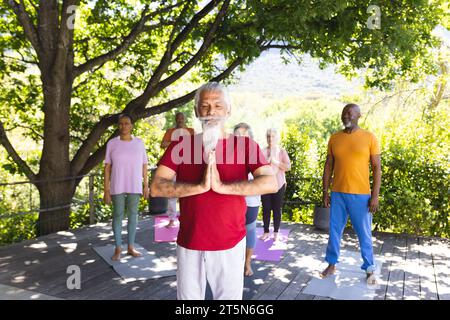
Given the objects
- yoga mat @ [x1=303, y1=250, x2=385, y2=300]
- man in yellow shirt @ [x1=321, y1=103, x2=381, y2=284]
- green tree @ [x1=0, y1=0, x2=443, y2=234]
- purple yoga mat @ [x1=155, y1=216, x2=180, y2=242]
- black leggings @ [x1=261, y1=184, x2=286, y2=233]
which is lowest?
yoga mat @ [x1=303, y1=250, x2=385, y2=300]

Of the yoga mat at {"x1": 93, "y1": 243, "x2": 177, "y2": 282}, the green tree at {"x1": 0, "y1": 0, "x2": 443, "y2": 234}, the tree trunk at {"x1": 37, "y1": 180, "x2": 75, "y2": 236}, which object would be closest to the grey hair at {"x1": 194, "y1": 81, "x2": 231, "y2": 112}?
the yoga mat at {"x1": 93, "y1": 243, "x2": 177, "y2": 282}

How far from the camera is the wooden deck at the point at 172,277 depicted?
4.22 m

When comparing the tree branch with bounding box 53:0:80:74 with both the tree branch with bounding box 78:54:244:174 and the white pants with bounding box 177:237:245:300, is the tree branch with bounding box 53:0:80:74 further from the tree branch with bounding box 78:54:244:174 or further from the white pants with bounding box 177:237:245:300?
the white pants with bounding box 177:237:245:300

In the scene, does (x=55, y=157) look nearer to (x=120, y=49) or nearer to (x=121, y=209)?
(x=120, y=49)

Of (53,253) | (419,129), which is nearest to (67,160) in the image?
(53,253)

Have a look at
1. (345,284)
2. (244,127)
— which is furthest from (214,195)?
(345,284)

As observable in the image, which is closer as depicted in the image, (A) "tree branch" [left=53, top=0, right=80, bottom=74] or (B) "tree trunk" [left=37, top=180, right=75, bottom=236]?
(A) "tree branch" [left=53, top=0, right=80, bottom=74]

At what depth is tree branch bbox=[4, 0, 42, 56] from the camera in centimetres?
625

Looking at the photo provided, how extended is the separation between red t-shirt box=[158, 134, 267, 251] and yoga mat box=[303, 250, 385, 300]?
7.98 feet

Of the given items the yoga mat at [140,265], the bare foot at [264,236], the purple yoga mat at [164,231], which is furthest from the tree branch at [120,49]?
the bare foot at [264,236]

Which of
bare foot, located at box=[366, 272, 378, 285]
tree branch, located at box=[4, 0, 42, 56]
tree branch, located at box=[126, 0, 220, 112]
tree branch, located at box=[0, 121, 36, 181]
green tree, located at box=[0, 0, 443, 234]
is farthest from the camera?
tree branch, located at box=[126, 0, 220, 112]

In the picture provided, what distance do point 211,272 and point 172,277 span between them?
102 inches
